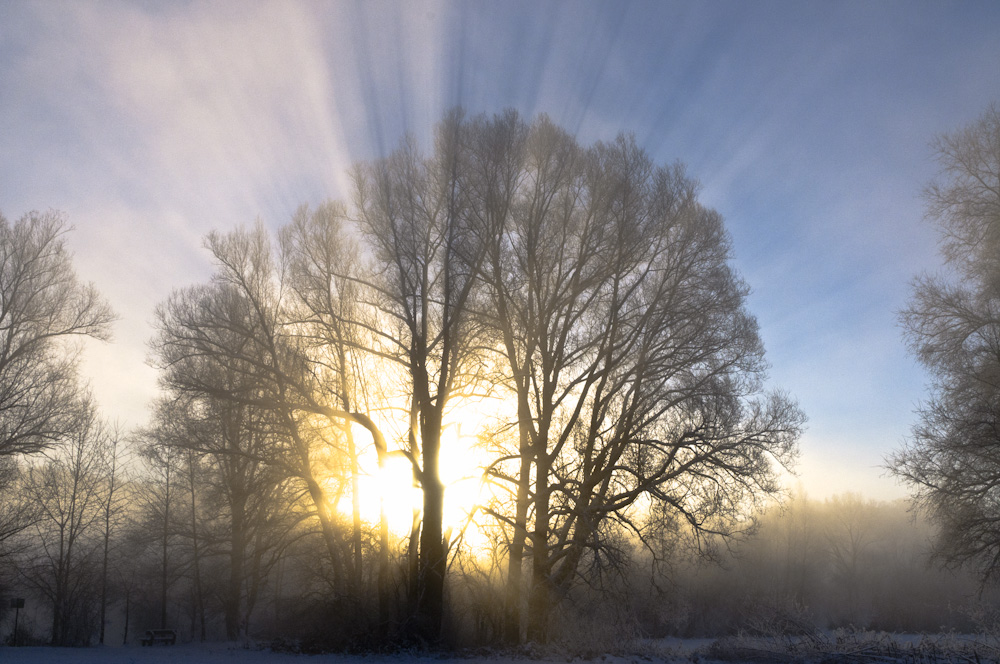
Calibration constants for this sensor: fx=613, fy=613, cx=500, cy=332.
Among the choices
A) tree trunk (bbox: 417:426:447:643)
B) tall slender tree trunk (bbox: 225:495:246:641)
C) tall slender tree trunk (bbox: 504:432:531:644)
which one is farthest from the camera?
tall slender tree trunk (bbox: 225:495:246:641)

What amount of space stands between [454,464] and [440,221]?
6.05 m

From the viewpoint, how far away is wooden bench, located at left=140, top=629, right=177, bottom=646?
23609 millimetres

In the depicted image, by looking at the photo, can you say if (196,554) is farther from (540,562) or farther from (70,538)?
(540,562)

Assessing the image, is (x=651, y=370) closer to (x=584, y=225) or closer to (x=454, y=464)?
(x=584, y=225)

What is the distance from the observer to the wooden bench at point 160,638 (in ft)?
77.5

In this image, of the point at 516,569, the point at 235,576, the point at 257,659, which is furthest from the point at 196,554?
the point at 516,569

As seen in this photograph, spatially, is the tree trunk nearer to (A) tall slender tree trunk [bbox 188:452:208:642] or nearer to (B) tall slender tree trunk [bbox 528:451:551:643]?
(B) tall slender tree trunk [bbox 528:451:551:643]

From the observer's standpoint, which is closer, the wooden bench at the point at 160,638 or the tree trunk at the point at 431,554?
the tree trunk at the point at 431,554

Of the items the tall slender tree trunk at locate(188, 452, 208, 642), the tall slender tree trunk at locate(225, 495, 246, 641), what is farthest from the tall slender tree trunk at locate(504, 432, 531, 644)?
the tall slender tree trunk at locate(188, 452, 208, 642)

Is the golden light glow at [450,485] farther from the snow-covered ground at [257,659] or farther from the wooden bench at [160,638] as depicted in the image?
the wooden bench at [160,638]

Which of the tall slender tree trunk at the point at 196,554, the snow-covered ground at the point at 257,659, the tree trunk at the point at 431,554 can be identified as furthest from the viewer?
the tall slender tree trunk at the point at 196,554

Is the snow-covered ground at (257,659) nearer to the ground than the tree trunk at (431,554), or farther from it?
nearer to the ground

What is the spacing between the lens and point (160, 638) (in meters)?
25.1

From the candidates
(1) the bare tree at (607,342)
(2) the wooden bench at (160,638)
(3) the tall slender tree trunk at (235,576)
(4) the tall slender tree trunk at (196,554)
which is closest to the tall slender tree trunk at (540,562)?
(1) the bare tree at (607,342)
